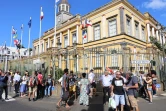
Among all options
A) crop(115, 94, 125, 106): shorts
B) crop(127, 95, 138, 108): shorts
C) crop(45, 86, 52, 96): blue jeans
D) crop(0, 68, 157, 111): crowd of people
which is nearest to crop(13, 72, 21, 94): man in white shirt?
crop(0, 68, 157, 111): crowd of people

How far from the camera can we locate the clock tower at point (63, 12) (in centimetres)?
4738

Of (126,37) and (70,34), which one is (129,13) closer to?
(126,37)

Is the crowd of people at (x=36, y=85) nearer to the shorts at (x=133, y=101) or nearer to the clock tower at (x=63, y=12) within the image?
the shorts at (x=133, y=101)

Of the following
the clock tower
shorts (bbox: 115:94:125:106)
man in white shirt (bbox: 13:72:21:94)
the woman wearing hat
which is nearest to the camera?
shorts (bbox: 115:94:125:106)

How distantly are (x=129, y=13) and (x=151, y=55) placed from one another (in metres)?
13.8

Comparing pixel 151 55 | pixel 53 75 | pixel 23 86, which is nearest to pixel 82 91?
pixel 53 75

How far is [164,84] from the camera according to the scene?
13219mm

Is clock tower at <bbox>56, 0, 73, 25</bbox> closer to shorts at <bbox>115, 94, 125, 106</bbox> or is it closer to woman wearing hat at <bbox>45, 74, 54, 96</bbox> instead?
woman wearing hat at <bbox>45, 74, 54, 96</bbox>

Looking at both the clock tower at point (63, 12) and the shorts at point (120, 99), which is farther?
the clock tower at point (63, 12)

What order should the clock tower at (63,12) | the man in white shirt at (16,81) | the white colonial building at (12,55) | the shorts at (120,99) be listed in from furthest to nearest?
1. the clock tower at (63,12)
2. the white colonial building at (12,55)
3. the man in white shirt at (16,81)
4. the shorts at (120,99)

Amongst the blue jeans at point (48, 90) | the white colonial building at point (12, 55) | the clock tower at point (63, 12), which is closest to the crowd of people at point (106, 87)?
the blue jeans at point (48, 90)

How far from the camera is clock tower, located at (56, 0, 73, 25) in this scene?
47.4 m

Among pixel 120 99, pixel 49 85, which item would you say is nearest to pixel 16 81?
pixel 49 85

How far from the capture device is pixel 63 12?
157ft
